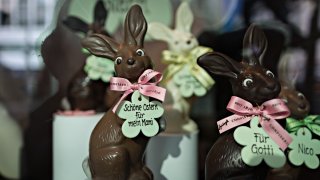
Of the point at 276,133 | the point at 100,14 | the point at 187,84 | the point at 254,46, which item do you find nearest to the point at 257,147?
the point at 276,133

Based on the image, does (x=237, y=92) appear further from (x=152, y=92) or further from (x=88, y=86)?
(x=88, y=86)

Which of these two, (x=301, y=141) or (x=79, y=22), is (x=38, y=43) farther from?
(x=301, y=141)

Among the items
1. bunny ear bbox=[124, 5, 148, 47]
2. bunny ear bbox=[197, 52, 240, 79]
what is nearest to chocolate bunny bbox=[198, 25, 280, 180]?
bunny ear bbox=[197, 52, 240, 79]

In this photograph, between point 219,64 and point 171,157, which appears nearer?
point 219,64

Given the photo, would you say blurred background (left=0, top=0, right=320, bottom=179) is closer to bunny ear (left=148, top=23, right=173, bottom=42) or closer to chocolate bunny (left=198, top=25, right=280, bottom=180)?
bunny ear (left=148, top=23, right=173, bottom=42)

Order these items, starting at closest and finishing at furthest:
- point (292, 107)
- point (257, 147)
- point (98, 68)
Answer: point (257, 147) < point (292, 107) < point (98, 68)
